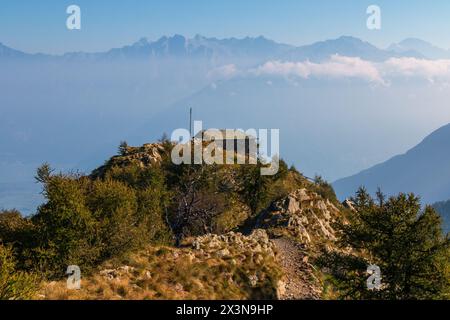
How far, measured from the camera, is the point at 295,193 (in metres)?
66.4

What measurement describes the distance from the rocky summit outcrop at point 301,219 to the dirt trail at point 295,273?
8.71ft

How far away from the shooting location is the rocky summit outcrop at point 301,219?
53.0 metres

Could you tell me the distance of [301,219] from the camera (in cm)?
5747

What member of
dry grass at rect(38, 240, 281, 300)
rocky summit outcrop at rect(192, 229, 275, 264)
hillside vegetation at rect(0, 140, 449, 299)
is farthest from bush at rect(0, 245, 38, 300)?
rocky summit outcrop at rect(192, 229, 275, 264)

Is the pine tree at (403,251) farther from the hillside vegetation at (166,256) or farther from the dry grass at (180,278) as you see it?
the dry grass at (180,278)

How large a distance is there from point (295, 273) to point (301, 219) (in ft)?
63.0

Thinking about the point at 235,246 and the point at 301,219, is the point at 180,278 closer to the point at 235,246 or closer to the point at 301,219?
the point at 235,246

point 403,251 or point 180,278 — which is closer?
point 403,251

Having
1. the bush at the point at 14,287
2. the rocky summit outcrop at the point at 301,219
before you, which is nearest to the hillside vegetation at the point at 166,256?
the bush at the point at 14,287

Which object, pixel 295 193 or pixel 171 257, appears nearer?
pixel 171 257

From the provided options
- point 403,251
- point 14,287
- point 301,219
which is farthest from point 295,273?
point 14,287
